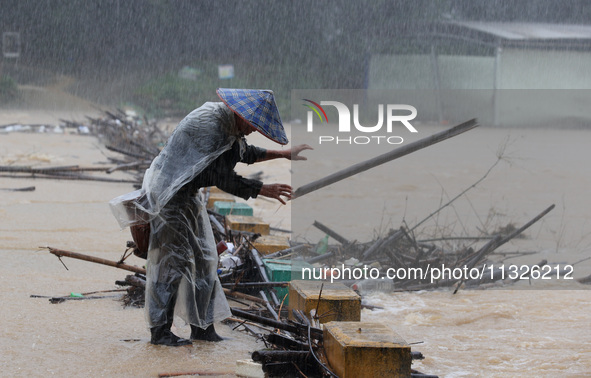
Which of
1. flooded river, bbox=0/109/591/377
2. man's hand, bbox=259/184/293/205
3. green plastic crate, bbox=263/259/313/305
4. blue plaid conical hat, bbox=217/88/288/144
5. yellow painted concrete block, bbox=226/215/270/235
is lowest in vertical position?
flooded river, bbox=0/109/591/377

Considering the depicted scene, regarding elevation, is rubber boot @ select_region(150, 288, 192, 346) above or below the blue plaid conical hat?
below

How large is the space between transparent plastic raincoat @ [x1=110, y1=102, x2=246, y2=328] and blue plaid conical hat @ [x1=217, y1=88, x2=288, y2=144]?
0.13 m

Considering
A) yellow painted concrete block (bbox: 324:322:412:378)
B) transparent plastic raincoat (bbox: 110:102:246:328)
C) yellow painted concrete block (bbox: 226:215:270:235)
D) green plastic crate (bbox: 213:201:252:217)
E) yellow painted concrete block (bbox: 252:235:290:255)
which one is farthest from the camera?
green plastic crate (bbox: 213:201:252:217)

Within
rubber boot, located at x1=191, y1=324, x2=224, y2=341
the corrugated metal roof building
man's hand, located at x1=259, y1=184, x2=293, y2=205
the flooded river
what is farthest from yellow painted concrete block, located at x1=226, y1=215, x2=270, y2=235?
the corrugated metal roof building

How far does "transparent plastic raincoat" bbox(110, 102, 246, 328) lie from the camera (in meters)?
4.57

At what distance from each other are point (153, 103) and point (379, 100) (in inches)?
412

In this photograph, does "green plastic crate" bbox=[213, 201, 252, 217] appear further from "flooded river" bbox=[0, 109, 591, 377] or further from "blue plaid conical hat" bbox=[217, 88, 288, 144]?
"blue plaid conical hat" bbox=[217, 88, 288, 144]

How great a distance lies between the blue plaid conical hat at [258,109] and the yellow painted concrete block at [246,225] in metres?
2.56

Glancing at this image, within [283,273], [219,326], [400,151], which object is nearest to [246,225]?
[283,273]

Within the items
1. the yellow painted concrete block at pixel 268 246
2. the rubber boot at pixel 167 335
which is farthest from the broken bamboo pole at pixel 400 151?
the rubber boot at pixel 167 335

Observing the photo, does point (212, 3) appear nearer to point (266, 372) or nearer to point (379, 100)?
point (379, 100)

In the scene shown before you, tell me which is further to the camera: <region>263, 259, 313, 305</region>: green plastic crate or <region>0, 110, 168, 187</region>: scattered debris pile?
<region>0, 110, 168, 187</region>: scattered debris pile

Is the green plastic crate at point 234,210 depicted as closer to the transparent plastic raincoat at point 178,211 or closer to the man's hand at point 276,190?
the transparent plastic raincoat at point 178,211

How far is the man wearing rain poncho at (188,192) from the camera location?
14.9 ft
